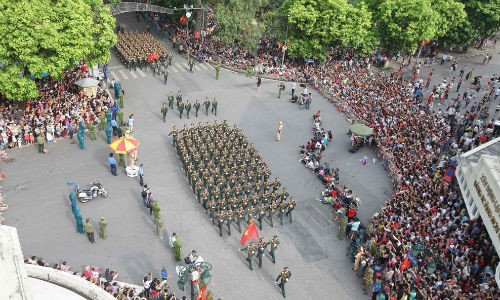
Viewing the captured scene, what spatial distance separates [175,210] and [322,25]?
948 inches

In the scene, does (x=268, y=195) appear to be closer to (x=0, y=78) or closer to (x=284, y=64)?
(x=0, y=78)

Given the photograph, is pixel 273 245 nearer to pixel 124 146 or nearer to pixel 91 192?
pixel 91 192

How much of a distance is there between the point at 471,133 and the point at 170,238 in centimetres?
2199

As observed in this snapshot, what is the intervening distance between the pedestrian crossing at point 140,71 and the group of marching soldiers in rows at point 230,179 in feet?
35.5

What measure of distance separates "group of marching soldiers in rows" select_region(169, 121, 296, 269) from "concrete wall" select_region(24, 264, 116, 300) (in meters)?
7.15

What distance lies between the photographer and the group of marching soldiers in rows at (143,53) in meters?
41.5

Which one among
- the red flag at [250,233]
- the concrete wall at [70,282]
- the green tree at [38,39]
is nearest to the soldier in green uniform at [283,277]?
the red flag at [250,233]

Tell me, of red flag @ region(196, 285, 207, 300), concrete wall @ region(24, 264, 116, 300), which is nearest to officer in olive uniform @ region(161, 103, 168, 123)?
red flag @ region(196, 285, 207, 300)

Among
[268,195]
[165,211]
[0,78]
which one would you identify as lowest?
[165,211]

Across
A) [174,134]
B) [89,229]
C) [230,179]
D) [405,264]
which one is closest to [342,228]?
[405,264]

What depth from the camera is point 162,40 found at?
1938 inches

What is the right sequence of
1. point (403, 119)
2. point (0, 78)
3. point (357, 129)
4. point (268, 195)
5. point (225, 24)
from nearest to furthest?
1. point (268, 195)
2. point (0, 78)
3. point (357, 129)
4. point (403, 119)
5. point (225, 24)

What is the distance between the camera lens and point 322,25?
4297 centimetres

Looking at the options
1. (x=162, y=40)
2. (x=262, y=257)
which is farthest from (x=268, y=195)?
(x=162, y=40)
